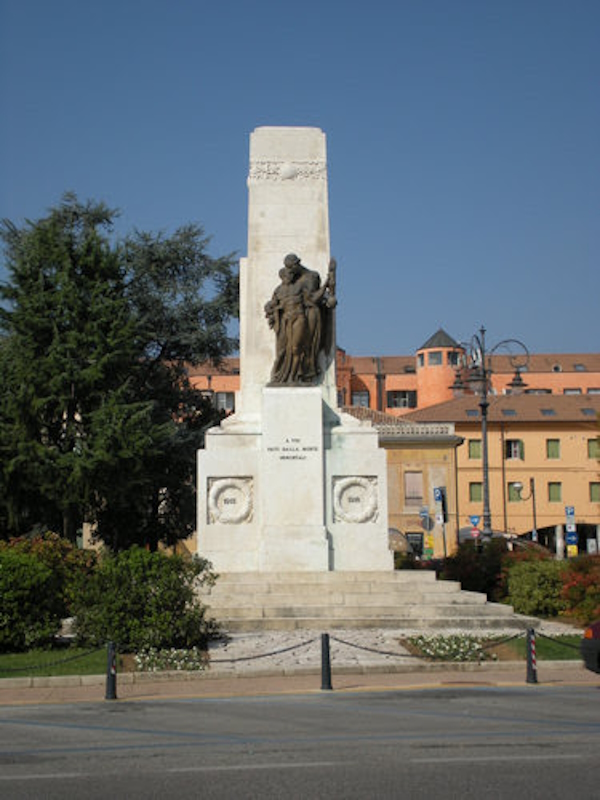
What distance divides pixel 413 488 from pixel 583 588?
42506mm

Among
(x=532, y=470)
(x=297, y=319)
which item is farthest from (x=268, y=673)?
(x=532, y=470)

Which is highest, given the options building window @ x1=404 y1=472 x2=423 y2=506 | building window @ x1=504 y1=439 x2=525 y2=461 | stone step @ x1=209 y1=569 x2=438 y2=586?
building window @ x1=504 y1=439 x2=525 y2=461

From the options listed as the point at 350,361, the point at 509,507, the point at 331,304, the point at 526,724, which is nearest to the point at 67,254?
the point at 331,304

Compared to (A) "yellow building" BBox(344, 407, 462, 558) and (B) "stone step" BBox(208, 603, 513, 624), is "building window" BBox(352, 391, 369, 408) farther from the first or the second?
(B) "stone step" BBox(208, 603, 513, 624)

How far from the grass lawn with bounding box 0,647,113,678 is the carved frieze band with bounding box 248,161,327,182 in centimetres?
1189

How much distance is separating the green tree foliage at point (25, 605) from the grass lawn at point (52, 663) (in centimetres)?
32

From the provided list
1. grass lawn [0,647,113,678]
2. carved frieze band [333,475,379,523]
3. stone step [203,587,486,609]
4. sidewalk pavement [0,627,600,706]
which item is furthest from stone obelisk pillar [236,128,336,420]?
sidewalk pavement [0,627,600,706]

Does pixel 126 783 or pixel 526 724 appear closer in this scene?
pixel 126 783

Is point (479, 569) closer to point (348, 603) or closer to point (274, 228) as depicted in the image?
point (348, 603)

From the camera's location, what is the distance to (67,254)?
100 ft

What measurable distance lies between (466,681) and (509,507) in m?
55.7

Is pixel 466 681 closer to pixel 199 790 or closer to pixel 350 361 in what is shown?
pixel 199 790

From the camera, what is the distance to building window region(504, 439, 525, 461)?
228 feet

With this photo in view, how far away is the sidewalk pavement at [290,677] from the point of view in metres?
12.9
